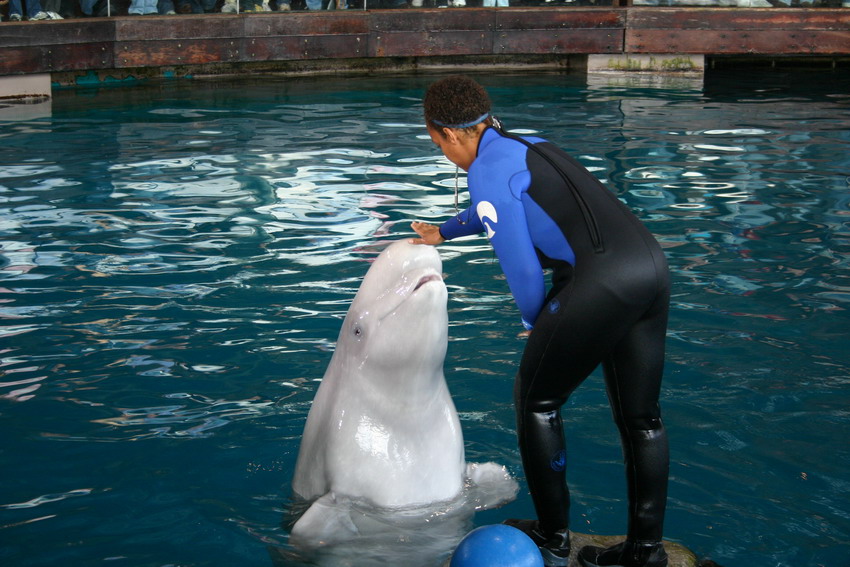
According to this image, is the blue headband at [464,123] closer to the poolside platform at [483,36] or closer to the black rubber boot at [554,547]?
the black rubber boot at [554,547]

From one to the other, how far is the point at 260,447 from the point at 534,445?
1.69 metres

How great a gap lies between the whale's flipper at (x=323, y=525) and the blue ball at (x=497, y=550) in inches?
20.4

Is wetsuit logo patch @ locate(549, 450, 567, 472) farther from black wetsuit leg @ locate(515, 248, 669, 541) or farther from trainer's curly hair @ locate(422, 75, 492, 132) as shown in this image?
trainer's curly hair @ locate(422, 75, 492, 132)

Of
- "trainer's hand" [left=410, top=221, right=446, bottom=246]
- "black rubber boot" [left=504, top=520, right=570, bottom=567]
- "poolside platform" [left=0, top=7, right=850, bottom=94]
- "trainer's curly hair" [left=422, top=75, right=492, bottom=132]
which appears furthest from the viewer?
"poolside platform" [left=0, top=7, right=850, bottom=94]

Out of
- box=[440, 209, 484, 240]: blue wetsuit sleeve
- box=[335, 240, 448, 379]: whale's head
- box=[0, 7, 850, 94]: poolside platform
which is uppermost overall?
box=[0, 7, 850, 94]: poolside platform

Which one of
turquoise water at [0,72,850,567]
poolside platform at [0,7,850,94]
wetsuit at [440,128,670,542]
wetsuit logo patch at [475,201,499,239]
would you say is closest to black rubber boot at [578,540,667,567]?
wetsuit at [440,128,670,542]

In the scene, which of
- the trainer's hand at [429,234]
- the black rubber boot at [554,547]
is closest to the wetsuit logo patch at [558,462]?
the black rubber boot at [554,547]

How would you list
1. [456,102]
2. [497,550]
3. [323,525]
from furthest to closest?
1. [323,525]
2. [456,102]
3. [497,550]

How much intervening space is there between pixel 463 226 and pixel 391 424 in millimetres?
754

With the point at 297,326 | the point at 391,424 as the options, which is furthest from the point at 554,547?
the point at 297,326

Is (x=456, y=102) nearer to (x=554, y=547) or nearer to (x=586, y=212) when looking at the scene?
(x=586, y=212)

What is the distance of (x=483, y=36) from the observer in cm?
1586

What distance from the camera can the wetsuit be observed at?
296 cm

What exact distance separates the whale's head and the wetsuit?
0.29 m
